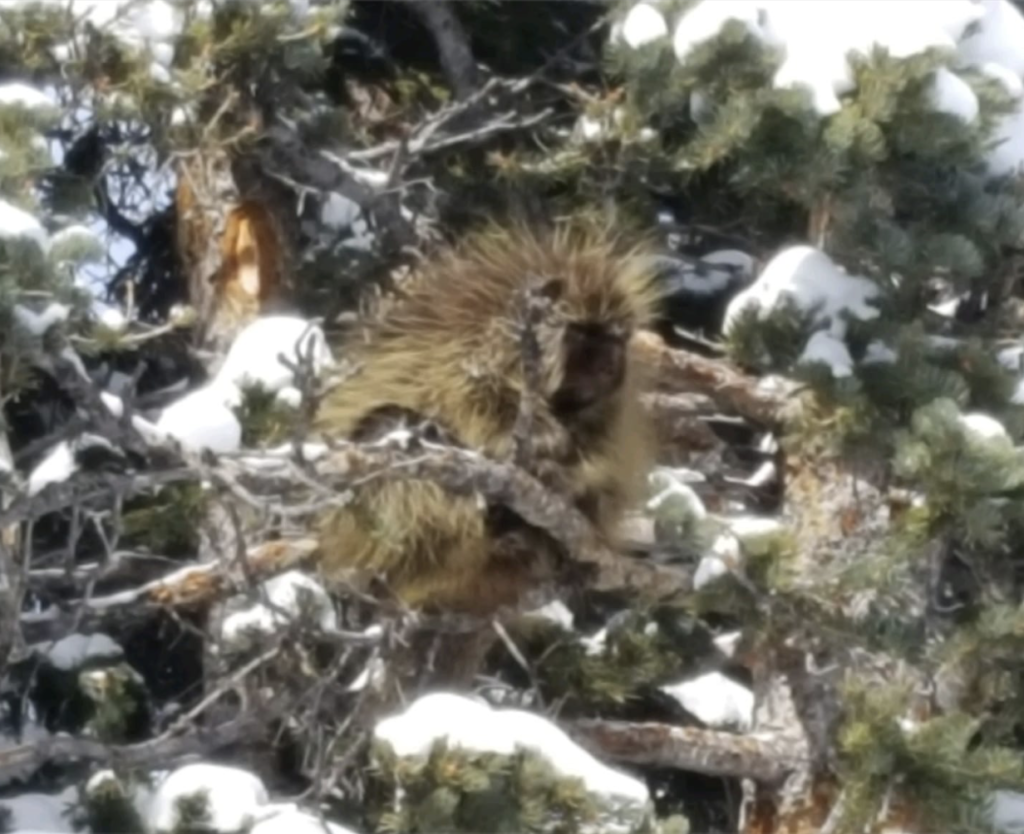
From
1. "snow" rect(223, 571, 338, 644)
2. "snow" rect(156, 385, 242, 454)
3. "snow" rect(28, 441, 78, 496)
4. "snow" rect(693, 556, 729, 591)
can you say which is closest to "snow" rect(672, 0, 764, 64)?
"snow" rect(693, 556, 729, 591)

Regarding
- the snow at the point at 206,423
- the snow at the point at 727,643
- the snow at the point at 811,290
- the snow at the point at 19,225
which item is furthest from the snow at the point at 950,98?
the snow at the point at 19,225

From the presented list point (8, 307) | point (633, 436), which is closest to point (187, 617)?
point (633, 436)

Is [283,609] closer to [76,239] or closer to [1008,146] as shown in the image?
[76,239]

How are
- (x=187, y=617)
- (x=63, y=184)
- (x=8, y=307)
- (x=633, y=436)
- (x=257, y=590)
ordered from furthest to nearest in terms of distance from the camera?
(x=187, y=617), (x=63, y=184), (x=633, y=436), (x=257, y=590), (x=8, y=307)

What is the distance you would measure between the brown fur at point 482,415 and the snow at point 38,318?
547 mm

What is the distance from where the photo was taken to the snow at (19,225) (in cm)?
327

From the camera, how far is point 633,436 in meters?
3.83

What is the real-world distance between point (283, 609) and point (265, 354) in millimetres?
470

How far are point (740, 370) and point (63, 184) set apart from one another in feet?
4.02

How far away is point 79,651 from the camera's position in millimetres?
4340

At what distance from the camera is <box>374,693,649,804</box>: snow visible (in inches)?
136

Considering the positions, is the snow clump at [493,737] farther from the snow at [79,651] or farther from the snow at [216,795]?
the snow at [79,651]

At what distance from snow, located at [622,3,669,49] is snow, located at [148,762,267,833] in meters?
1.34

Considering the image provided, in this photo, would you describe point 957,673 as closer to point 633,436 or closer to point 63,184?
point 633,436
